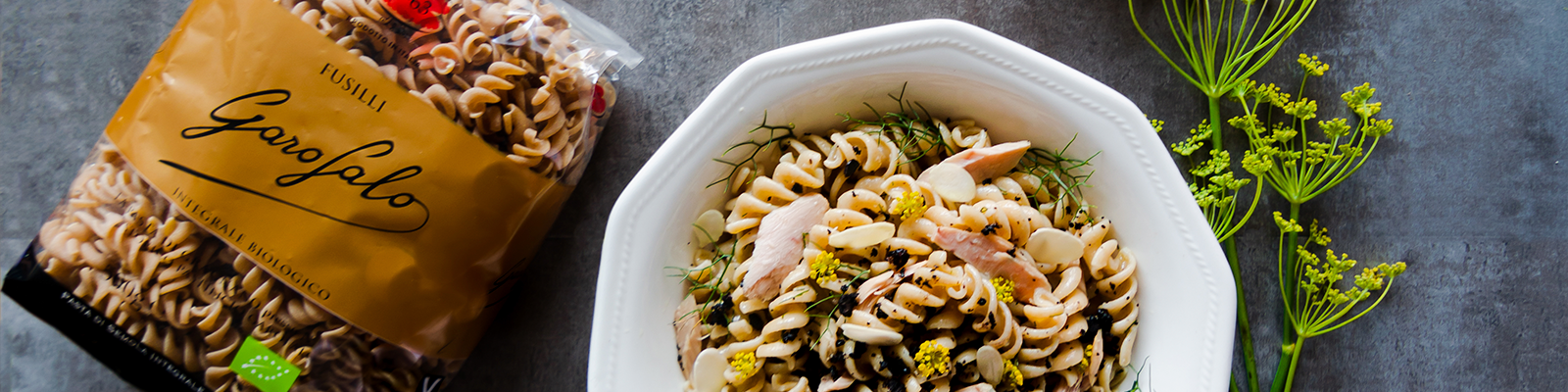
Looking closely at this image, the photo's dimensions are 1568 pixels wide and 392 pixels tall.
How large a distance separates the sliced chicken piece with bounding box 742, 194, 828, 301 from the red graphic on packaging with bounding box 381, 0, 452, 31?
2.18 feet

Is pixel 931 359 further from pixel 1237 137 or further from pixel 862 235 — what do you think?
pixel 1237 137

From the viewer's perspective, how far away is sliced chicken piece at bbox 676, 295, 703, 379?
1.30 meters

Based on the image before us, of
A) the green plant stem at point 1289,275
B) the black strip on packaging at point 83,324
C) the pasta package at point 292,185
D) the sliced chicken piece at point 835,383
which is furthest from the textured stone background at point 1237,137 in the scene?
the sliced chicken piece at point 835,383

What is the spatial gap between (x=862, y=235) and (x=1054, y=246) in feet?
1.08

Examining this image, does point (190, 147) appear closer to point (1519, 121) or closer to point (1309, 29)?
point (1309, 29)

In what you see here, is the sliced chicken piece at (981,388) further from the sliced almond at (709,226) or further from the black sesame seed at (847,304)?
the sliced almond at (709,226)

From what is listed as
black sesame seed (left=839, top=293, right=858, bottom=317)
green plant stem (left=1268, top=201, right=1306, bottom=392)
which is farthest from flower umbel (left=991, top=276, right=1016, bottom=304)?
green plant stem (left=1268, top=201, right=1306, bottom=392)

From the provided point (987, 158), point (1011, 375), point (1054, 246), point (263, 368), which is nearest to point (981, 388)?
point (1011, 375)

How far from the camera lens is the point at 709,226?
1.32 m

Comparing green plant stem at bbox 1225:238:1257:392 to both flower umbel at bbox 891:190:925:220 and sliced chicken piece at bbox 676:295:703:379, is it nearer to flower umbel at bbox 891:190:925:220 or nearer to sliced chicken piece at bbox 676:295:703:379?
flower umbel at bbox 891:190:925:220

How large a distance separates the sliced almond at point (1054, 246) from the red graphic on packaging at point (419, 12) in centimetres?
109

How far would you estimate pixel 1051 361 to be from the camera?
1.24 m

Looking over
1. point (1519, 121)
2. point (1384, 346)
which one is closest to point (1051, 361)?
point (1384, 346)

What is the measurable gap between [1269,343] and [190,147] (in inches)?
85.2
